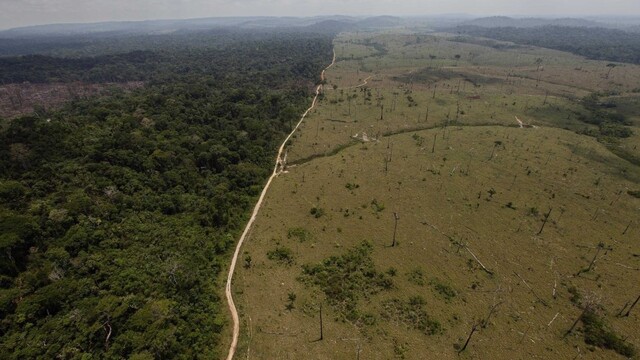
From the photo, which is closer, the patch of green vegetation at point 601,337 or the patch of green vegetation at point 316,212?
the patch of green vegetation at point 601,337

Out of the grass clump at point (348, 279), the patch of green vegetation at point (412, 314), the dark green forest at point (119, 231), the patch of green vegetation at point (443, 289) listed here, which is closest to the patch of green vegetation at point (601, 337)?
the patch of green vegetation at point (443, 289)

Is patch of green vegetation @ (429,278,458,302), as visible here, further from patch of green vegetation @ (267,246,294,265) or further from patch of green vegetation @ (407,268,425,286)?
patch of green vegetation @ (267,246,294,265)

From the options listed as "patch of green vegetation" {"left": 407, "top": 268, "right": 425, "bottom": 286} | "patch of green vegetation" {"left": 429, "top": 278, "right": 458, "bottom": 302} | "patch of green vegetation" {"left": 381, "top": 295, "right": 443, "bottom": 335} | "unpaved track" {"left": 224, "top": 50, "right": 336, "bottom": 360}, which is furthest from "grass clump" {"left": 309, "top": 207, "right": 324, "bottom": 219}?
"patch of green vegetation" {"left": 429, "top": 278, "right": 458, "bottom": 302}

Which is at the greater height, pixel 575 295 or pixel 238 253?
pixel 238 253

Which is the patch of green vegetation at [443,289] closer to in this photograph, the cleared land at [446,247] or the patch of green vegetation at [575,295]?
the cleared land at [446,247]

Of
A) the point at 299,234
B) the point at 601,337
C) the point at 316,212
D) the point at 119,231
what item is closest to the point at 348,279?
the point at 299,234

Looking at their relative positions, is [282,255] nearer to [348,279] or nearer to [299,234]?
[299,234]

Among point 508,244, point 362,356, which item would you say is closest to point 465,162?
point 508,244
